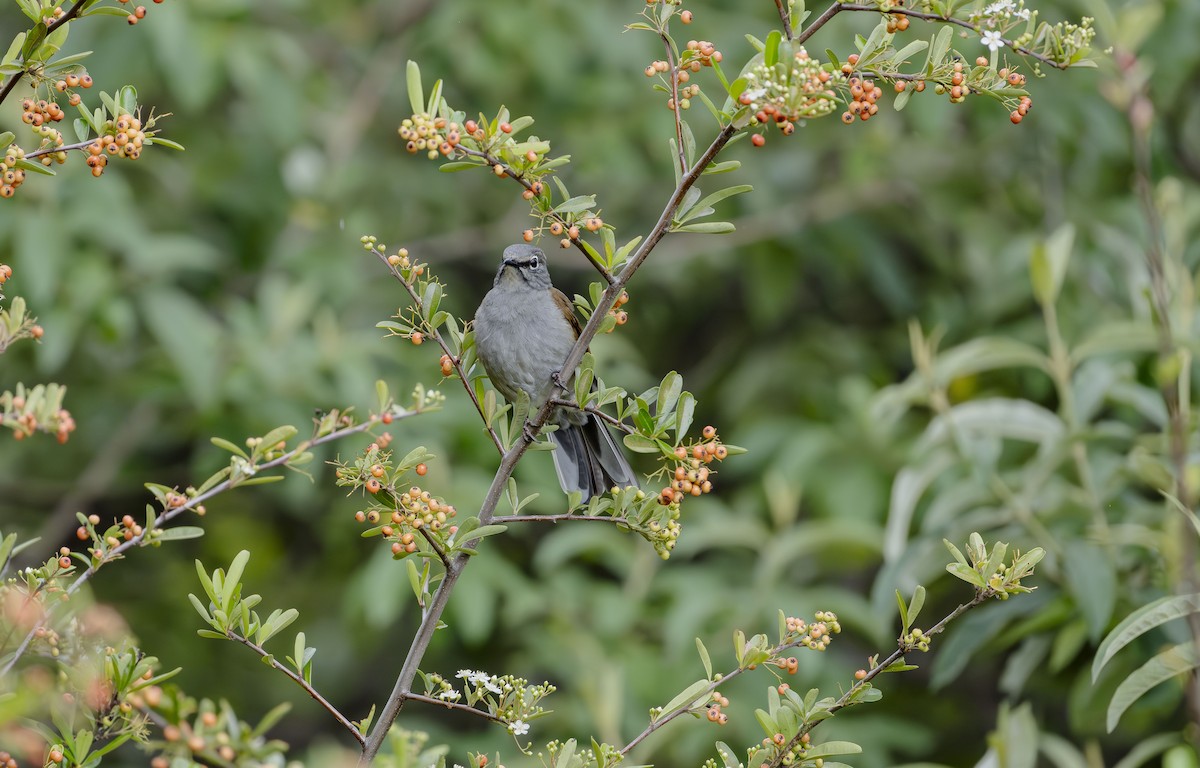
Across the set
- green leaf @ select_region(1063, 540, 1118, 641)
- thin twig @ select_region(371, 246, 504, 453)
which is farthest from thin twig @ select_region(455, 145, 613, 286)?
green leaf @ select_region(1063, 540, 1118, 641)

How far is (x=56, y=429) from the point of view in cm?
223

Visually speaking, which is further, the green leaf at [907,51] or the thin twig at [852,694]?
the green leaf at [907,51]

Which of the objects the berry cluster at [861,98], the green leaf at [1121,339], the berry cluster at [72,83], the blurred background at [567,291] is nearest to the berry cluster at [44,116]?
the berry cluster at [72,83]

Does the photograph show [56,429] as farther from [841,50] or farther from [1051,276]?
[841,50]

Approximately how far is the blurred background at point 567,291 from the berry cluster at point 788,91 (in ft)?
9.18

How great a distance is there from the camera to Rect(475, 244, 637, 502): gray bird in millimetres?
3969

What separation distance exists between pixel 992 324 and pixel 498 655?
10.9ft

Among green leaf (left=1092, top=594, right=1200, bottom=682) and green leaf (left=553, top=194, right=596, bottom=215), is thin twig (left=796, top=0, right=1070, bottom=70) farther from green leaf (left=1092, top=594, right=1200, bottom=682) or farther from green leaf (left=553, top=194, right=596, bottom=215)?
green leaf (left=1092, top=594, right=1200, bottom=682)

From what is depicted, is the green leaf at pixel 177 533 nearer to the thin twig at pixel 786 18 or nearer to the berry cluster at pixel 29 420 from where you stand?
the berry cluster at pixel 29 420

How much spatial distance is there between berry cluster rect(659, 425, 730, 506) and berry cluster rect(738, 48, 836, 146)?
1.95 feet

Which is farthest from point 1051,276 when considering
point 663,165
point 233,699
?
point 233,699

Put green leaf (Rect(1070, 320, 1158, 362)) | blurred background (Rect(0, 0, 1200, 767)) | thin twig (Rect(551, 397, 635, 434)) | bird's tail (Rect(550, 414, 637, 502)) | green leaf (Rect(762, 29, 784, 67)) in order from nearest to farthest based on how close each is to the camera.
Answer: green leaf (Rect(762, 29, 784, 67))
thin twig (Rect(551, 397, 635, 434))
bird's tail (Rect(550, 414, 637, 502))
green leaf (Rect(1070, 320, 1158, 362))
blurred background (Rect(0, 0, 1200, 767))

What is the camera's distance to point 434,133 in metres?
2.12

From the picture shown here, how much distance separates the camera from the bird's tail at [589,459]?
3.90 m
